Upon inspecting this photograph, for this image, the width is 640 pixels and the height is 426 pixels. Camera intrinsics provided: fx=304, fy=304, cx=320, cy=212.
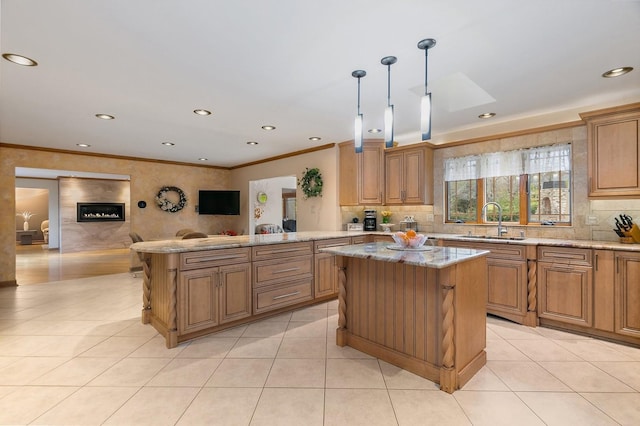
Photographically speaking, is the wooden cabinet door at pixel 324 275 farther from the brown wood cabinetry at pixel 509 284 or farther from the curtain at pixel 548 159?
the curtain at pixel 548 159

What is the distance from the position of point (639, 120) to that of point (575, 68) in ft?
3.40

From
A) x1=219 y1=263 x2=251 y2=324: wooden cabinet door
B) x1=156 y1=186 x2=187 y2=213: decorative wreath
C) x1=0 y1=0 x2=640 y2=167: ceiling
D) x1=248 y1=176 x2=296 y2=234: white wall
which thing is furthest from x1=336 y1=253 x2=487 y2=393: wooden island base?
x1=156 y1=186 x2=187 y2=213: decorative wreath

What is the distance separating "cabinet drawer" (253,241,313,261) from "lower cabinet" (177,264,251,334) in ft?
0.61

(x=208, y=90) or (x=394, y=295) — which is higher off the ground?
(x=208, y=90)

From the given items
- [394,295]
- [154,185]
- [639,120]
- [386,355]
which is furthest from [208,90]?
[154,185]

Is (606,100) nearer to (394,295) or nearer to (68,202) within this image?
(394,295)

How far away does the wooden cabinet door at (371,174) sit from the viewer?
4816 millimetres

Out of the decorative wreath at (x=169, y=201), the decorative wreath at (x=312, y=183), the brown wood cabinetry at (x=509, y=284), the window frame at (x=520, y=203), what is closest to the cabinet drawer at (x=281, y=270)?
the decorative wreath at (x=312, y=183)

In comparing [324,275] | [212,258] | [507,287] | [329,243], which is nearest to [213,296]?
[212,258]

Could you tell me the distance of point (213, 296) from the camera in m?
2.94

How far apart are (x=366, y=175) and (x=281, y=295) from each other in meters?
2.37

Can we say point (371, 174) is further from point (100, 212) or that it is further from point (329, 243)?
point (100, 212)

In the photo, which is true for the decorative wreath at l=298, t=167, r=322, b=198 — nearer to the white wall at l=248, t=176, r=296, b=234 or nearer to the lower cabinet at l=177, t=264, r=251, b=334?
the white wall at l=248, t=176, r=296, b=234

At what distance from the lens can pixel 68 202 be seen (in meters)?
9.63
